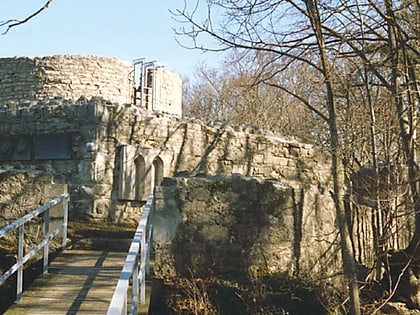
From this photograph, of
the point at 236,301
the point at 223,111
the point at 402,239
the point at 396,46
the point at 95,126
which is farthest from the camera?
the point at 223,111

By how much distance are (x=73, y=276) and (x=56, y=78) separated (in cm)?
1048

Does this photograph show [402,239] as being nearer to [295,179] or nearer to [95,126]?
[295,179]

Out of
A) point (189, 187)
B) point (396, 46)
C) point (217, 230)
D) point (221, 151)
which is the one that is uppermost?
point (396, 46)

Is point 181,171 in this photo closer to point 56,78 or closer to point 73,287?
point 73,287

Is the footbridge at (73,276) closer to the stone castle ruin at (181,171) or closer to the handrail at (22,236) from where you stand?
the handrail at (22,236)

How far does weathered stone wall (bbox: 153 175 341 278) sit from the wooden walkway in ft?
2.25

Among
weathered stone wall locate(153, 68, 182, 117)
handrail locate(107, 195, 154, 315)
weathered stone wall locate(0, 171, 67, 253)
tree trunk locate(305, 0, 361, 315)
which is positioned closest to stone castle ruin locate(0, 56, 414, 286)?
weathered stone wall locate(0, 171, 67, 253)

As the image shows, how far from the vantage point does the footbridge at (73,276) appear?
177 inches

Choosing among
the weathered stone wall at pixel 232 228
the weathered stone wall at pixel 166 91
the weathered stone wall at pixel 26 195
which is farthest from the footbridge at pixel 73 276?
the weathered stone wall at pixel 166 91

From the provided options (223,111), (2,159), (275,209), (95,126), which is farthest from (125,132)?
(223,111)

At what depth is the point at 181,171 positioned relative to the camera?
31.2 ft

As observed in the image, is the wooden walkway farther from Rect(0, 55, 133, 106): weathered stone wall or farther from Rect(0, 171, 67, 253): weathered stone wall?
Rect(0, 55, 133, 106): weathered stone wall

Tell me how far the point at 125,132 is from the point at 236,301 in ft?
17.6

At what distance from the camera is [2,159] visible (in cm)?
1036
